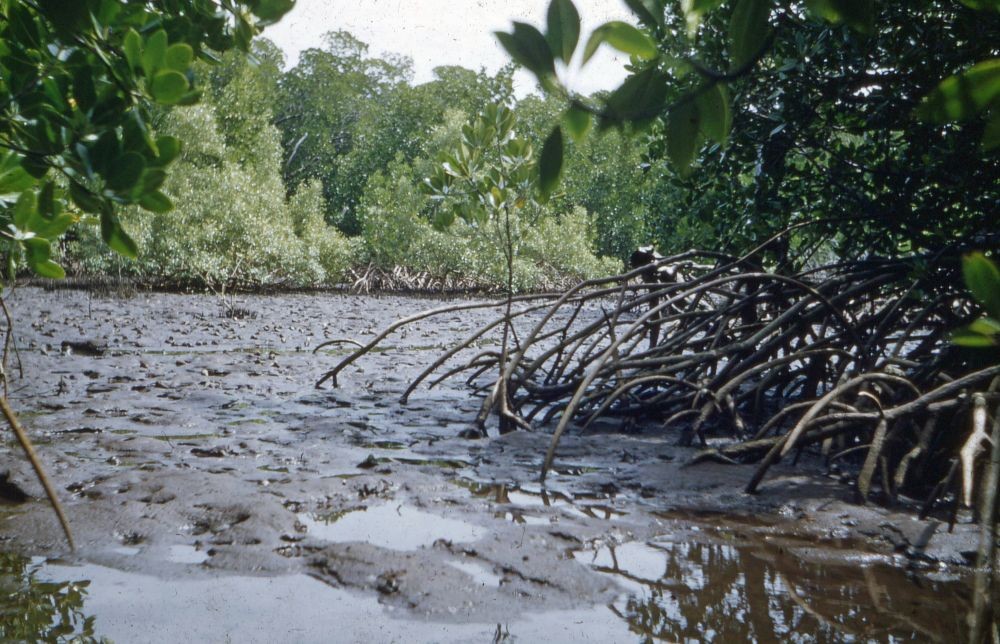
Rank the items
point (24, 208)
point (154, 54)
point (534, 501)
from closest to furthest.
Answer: point (154, 54)
point (24, 208)
point (534, 501)

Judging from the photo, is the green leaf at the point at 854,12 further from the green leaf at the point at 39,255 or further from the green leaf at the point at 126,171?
the green leaf at the point at 39,255

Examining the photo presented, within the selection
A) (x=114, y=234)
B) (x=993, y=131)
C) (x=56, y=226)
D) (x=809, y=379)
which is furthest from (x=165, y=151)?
(x=809, y=379)

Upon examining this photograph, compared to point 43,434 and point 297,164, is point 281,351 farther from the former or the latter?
point 297,164

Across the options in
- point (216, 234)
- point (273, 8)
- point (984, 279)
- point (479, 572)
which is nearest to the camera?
point (984, 279)

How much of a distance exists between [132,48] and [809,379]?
3723mm

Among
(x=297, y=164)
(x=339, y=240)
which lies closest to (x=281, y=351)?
(x=339, y=240)

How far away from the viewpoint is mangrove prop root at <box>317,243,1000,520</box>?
121 inches

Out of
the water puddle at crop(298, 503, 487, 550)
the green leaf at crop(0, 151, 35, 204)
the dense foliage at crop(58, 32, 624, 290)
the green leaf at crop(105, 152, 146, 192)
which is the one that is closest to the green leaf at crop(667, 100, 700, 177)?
the green leaf at crop(105, 152, 146, 192)

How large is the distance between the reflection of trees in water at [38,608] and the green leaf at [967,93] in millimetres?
1881

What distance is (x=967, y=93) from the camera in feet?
2.25

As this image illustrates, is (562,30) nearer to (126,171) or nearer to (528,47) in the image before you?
(528,47)

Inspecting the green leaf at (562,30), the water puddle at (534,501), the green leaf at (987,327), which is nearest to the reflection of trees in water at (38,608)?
the water puddle at (534,501)

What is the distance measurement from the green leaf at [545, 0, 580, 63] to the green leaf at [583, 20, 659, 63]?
14 mm

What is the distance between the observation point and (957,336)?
2.55 feet
